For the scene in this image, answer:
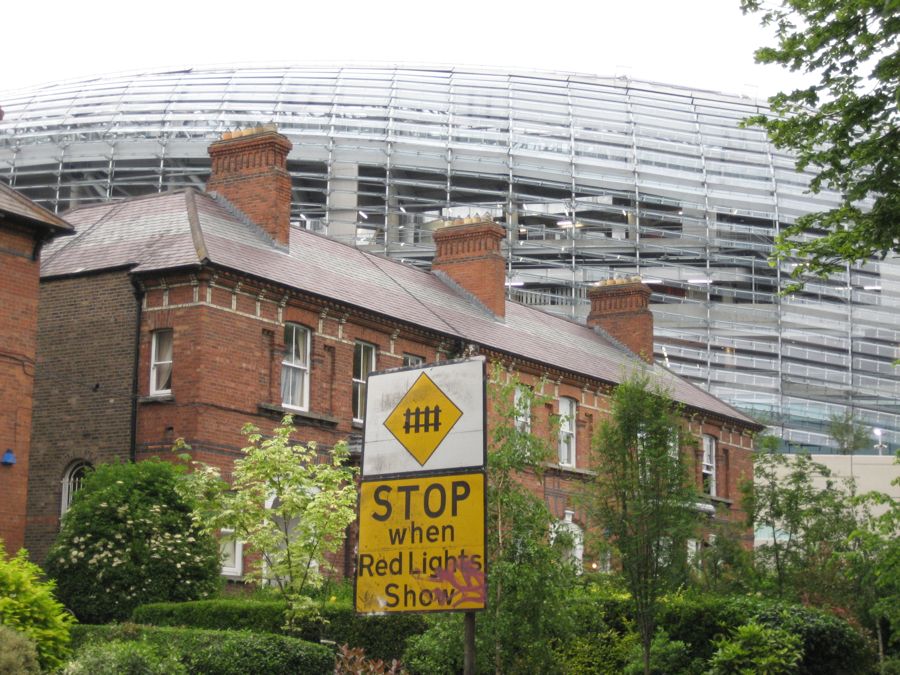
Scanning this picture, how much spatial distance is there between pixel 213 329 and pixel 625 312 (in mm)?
22705

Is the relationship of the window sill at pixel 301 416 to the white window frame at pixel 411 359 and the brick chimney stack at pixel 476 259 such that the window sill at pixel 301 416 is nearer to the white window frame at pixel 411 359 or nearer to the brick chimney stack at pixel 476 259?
the white window frame at pixel 411 359

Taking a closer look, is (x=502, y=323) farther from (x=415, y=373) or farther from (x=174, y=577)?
(x=415, y=373)

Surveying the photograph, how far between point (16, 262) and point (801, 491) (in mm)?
15298

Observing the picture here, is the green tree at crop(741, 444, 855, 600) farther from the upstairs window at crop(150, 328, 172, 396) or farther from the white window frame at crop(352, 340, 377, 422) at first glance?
the upstairs window at crop(150, 328, 172, 396)

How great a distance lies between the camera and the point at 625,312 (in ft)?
154

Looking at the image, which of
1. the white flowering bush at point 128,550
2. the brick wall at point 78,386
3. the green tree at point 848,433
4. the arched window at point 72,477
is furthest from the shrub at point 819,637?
the green tree at point 848,433

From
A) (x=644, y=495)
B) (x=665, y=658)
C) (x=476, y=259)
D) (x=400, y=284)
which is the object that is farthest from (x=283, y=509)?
(x=476, y=259)

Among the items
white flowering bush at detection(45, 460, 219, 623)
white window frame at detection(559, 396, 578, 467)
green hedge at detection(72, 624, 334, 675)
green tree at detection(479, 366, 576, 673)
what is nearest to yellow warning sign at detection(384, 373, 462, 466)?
green tree at detection(479, 366, 576, 673)

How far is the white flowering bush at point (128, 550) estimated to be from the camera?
22453 millimetres

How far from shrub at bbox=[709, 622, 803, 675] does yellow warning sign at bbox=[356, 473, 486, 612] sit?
1081 centimetres

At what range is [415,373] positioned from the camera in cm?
1052

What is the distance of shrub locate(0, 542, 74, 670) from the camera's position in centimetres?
1689

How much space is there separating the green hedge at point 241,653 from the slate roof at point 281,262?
9757 mm

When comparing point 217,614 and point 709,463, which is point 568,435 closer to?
point 709,463
